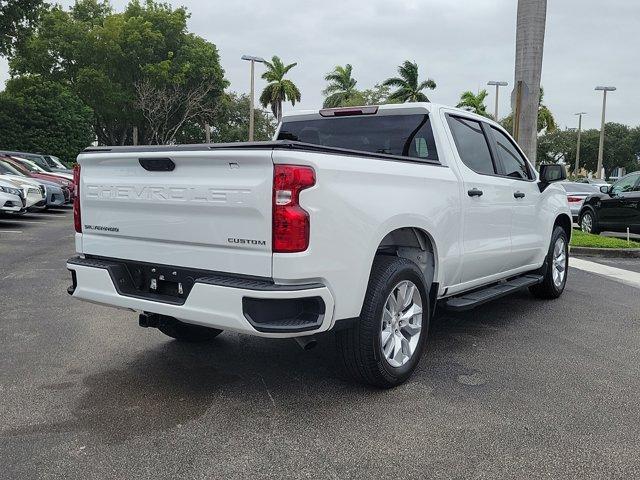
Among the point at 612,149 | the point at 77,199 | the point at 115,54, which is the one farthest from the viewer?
the point at 612,149

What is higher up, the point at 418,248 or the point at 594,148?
the point at 594,148

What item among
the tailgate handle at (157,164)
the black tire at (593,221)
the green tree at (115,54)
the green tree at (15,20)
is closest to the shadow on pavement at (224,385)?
the tailgate handle at (157,164)

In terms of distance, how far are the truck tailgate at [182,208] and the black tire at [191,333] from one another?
3.00 ft

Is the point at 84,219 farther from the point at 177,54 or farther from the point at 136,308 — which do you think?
the point at 177,54

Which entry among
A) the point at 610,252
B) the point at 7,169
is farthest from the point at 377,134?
the point at 7,169

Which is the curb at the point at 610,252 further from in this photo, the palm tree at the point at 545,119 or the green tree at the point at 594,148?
the green tree at the point at 594,148

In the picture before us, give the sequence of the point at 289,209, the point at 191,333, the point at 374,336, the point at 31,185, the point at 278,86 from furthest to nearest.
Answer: the point at 278,86
the point at 31,185
the point at 191,333
the point at 374,336
the point at 289,209

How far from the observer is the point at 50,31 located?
108 feet

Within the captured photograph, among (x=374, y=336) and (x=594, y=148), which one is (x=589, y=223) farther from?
(x=594, y=148)

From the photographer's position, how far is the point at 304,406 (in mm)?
3738

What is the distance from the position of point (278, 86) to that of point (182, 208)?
149 ft

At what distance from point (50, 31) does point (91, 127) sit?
19.4 feet

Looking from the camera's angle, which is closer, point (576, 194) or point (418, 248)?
point (418, 248)

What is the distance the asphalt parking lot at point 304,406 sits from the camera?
120 inches
